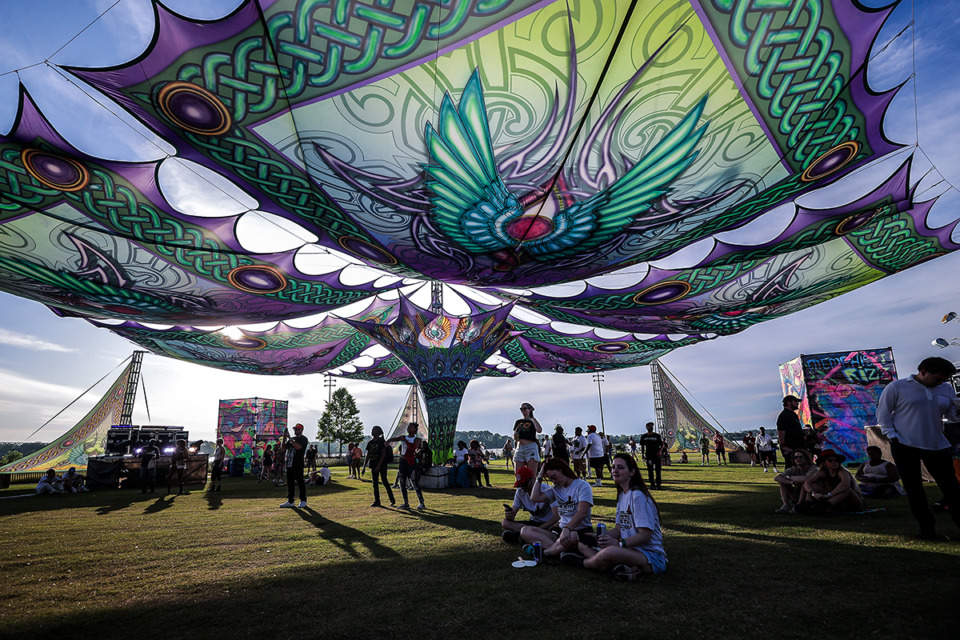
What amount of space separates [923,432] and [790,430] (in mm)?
2717

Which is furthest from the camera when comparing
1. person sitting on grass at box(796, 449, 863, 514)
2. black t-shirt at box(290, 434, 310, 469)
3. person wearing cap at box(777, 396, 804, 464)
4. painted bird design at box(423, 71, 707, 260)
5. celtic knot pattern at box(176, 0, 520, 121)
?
black t-shirt at box(290, 434, 310, 469)

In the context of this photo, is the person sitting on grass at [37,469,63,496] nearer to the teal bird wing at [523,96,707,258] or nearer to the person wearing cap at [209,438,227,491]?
the person wearing cap at [209,438,227,491]

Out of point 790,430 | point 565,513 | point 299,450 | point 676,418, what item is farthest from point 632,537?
point 676,418

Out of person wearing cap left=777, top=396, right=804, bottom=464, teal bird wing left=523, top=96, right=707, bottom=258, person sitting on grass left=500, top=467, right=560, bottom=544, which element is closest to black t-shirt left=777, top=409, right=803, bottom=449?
person wearing cap left=777, top=396, right=804, bottom=464

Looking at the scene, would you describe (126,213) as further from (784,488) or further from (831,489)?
(831,489)

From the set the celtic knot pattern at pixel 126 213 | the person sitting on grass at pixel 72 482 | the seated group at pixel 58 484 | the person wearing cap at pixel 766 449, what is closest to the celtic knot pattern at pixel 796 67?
the celtic knot pattern at pixel 126 213

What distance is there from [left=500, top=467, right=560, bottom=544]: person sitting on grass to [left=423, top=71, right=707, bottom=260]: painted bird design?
4945mm

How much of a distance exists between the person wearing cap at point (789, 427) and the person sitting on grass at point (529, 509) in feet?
14.8

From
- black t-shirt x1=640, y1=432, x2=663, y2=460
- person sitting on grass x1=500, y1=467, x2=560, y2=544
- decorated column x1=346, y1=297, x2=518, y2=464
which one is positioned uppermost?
decorated column x1=346, y1=297, x2=518, y2=464

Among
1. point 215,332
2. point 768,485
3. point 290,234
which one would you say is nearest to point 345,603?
point 290,234

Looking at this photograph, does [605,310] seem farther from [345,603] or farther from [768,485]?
[345,603]

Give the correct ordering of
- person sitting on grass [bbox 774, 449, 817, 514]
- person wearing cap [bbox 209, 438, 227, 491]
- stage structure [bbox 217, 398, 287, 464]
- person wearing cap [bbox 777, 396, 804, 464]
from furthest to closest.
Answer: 1. stage structure [bbox 217, 398, 287, 464]
2. person wearing cap [bbox 209, 438, 227, 491]
3. person wearing cap [bbox 777, 396, 804, 464]
4. person sitting on grass [bbox 774, 449, 817, 514]

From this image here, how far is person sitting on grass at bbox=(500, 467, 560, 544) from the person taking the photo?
489cm

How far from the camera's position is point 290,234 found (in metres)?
11.0
